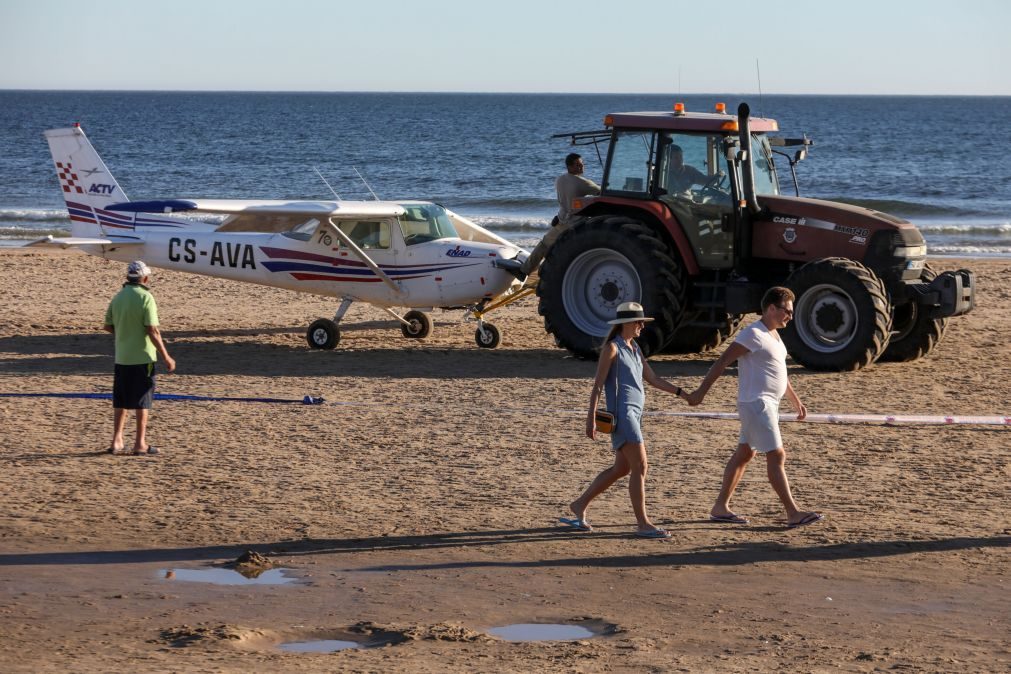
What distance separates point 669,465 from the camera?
9.93 metres

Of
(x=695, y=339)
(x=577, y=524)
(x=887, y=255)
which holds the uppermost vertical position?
(x=887, y=255)

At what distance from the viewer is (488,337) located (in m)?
15.2

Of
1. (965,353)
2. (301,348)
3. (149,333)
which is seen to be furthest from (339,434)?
(965,353)

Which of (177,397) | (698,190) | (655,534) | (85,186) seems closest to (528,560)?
(655,534)

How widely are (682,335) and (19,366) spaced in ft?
22.4

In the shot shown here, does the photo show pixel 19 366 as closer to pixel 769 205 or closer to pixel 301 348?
pixel 301 348

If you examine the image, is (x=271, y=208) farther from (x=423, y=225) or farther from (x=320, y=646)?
(x=320, y=646)

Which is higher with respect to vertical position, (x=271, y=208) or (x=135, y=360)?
(x=271, y=208)

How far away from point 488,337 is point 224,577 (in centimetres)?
780

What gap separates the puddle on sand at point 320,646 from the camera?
651 cm

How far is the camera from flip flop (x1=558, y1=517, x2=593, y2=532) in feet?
27.5

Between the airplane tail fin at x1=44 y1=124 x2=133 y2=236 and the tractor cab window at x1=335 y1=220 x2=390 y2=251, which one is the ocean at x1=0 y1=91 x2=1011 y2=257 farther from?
the airplane tail fin at x1=44 y1=124 x2=133 y2=236

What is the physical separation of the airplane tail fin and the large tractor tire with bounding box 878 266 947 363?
8704 mm

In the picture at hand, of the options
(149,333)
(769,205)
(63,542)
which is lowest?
(63,542)
